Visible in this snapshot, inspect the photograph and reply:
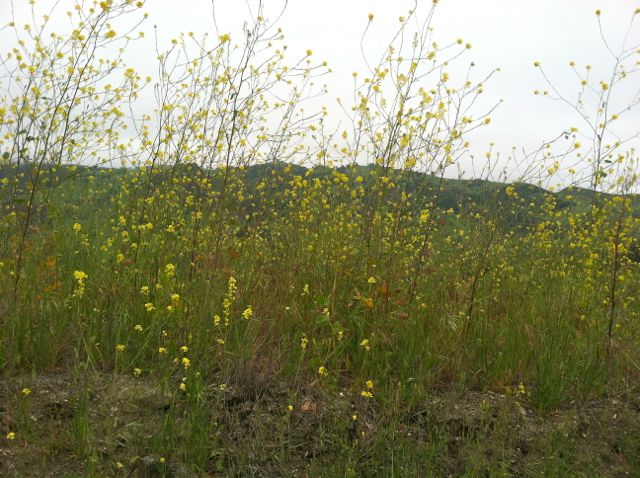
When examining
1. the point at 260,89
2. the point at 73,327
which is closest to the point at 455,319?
the point at 260,89

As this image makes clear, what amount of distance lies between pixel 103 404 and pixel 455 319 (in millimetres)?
1956

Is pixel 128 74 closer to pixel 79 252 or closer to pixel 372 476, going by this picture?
pixel 79 252

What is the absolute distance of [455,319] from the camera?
3.50 meters

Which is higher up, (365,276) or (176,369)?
(365,276)

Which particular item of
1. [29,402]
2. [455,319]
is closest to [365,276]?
[455,319]

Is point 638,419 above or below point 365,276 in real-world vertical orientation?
below

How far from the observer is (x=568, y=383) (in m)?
3.28

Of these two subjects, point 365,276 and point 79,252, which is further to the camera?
point 79,252

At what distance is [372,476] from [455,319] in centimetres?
119

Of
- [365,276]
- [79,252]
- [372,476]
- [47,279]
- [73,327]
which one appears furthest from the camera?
[79,252]

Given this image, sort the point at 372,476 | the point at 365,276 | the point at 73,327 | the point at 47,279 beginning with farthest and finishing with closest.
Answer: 1. the point at 365,276
2. the point at 47,279
3. the point at 73,327
4. the point at 372,476

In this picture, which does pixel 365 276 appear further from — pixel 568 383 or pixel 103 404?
pixel 103 404

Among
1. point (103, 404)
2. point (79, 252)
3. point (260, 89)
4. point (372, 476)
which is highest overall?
point (260, 89)

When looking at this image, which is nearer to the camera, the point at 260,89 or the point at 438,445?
the point at 438,445
